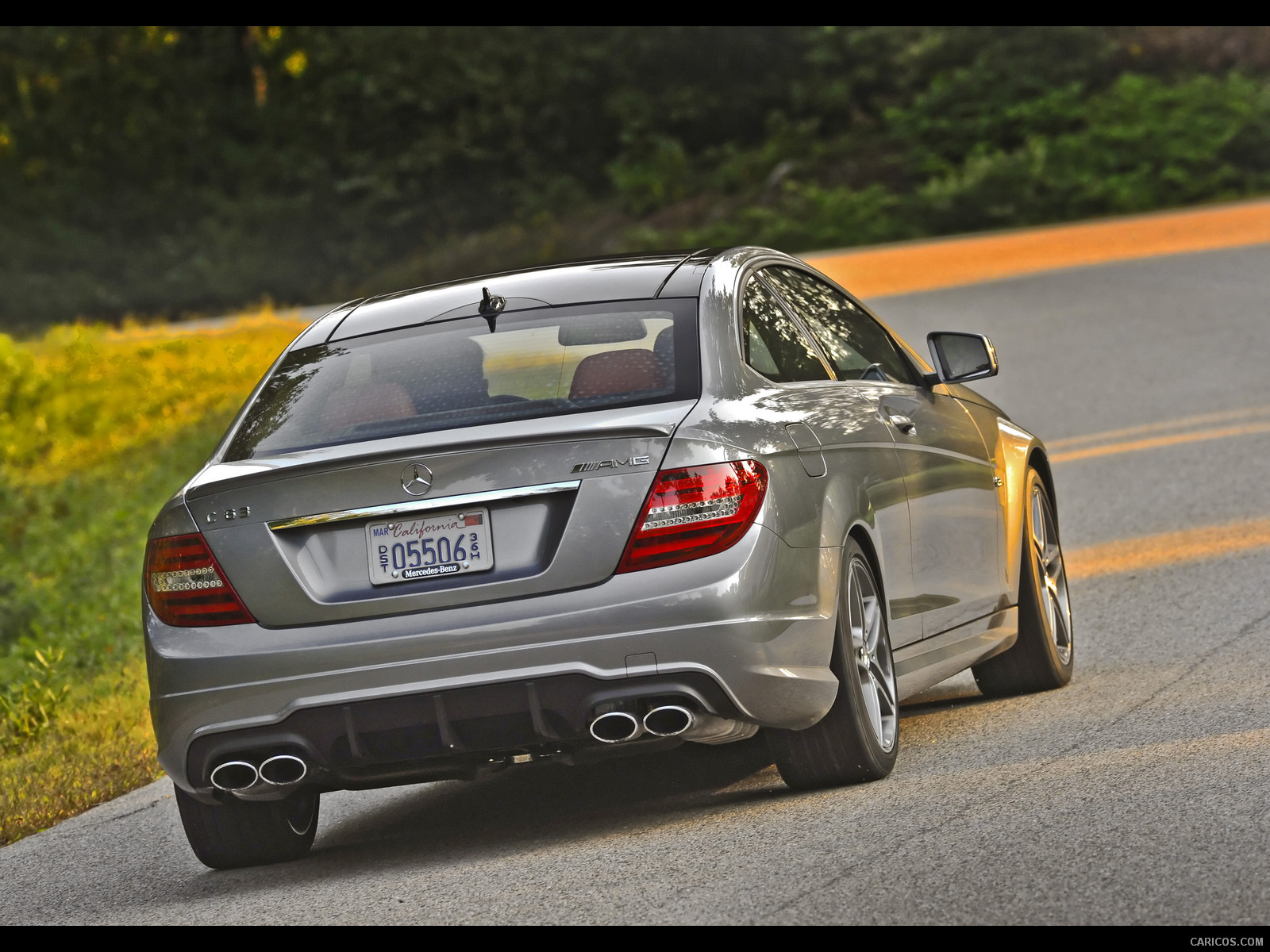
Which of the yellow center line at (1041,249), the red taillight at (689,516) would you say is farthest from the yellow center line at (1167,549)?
the yellow center line at (1041,249)

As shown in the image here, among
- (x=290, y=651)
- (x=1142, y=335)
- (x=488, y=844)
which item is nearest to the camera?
(x=290, y=651)

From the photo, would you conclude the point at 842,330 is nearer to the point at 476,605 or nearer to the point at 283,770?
the point at 476,605

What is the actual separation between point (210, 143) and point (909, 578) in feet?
157

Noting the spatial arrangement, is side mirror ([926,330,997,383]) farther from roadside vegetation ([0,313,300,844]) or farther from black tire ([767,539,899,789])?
roadside vegetation ([0,313,300,844])

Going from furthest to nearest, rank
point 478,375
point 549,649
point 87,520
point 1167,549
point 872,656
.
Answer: point 87,520 < point 1167,549 < point 872,656 < point 478,375 < point 549,649

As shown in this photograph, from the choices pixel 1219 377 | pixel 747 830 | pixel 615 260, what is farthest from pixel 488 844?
pixel 1219 377

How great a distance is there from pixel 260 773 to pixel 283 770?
7 cm

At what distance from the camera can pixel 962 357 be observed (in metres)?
6.66

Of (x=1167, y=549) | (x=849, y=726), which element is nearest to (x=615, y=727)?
(x=849, y=726)

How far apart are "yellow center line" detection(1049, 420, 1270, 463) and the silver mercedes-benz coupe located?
7.40m

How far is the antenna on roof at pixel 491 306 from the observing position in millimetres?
5594

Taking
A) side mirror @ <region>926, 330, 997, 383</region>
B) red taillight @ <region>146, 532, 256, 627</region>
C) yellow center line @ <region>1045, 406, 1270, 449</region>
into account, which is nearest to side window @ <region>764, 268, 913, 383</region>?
side mirror @ <region>926, 330, 997, 383</region>

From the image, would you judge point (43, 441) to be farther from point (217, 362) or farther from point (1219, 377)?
point (1219, 377)
